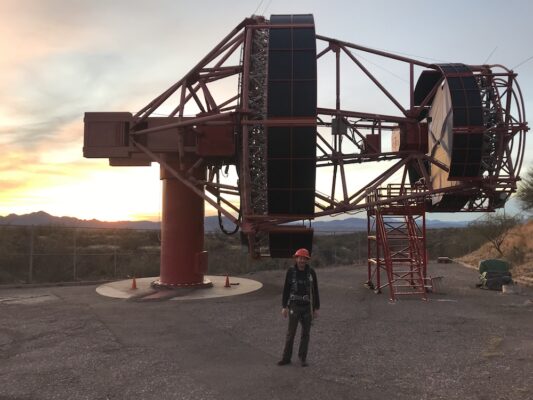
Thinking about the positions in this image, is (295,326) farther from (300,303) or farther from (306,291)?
(306,291)

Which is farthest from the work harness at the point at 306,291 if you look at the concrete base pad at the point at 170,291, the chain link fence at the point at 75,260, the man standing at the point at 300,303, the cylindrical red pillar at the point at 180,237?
the chain link fence at the point at 75,260

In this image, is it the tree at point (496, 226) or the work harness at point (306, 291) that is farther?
the tree at point (496, 226)

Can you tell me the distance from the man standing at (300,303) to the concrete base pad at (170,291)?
944cm

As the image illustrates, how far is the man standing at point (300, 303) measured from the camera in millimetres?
9750

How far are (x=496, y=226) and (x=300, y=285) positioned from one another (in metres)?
38.2

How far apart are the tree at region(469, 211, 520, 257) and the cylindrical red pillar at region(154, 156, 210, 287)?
30.0 m

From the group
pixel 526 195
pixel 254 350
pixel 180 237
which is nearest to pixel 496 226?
pixel 526 195

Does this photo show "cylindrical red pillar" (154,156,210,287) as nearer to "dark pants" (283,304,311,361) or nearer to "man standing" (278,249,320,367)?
"man standing" (278,249,320,367)

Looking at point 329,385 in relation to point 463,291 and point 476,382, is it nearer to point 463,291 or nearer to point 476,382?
point 476,382

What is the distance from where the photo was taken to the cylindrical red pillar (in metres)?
20.8

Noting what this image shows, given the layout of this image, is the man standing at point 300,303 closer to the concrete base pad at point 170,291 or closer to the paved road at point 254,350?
the paved road at point 254,350

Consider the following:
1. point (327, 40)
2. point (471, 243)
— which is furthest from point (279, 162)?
point (471, 243)

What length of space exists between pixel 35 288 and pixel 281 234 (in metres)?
14.1

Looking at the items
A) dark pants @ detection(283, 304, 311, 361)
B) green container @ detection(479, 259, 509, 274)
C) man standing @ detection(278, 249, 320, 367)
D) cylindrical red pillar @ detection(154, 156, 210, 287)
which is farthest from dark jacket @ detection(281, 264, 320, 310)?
green container @ detection(479, 259, 509, 274)
